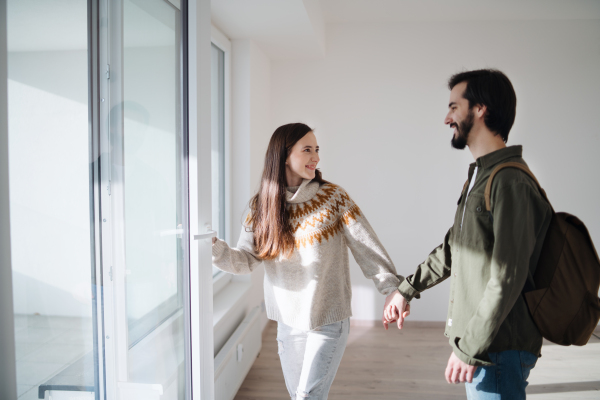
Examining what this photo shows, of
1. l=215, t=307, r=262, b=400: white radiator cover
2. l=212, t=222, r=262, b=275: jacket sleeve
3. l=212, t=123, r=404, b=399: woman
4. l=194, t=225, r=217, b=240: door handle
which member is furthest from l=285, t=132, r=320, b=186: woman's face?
l=215, t=307, r=262, b=400: white radiator cover

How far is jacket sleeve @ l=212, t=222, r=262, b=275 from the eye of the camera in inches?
→ 60.8

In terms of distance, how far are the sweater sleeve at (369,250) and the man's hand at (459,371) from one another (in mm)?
484

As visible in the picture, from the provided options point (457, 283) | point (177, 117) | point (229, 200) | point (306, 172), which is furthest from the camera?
point (229, 200)

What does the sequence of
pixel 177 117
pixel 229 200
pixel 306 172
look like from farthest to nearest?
pixel 229 200
pixel 306 172
pixel 177 117

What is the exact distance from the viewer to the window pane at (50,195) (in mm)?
809

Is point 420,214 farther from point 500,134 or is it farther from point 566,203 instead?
point 500,134

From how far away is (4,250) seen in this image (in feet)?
2.57

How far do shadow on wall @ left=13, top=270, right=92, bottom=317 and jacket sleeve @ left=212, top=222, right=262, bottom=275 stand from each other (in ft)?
1.88

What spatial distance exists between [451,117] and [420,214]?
244 centimetres

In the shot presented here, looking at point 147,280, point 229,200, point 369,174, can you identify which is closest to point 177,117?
point 147,280

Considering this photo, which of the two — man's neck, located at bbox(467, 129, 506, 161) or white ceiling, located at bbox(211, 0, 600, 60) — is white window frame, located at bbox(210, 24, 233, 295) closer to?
white ceiling, located at bbox(211, 0, 600, 60)

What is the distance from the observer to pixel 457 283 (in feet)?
3.88

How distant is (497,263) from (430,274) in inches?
18.3

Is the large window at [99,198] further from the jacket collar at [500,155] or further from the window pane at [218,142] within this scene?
the window pane at [218,142]
